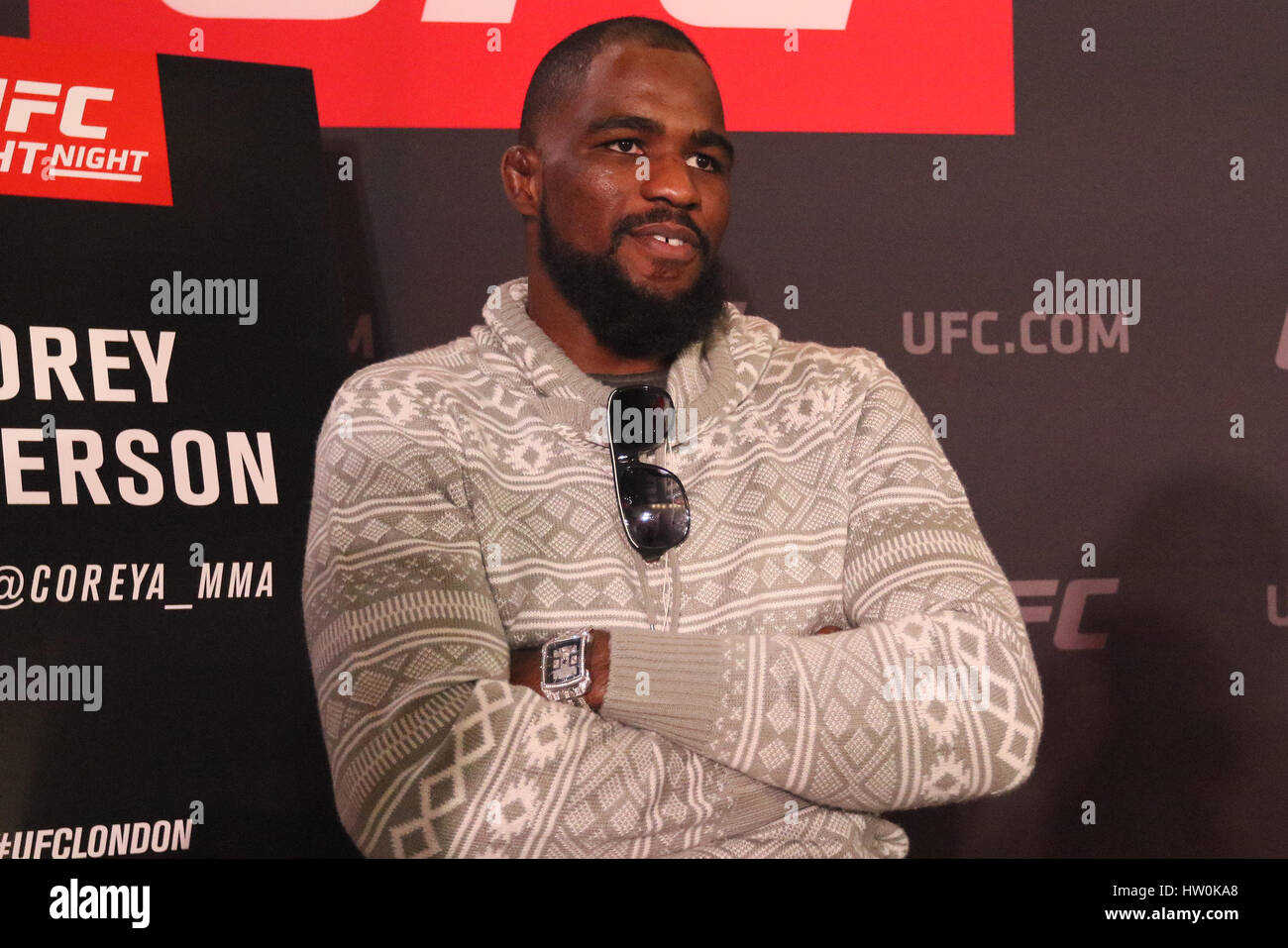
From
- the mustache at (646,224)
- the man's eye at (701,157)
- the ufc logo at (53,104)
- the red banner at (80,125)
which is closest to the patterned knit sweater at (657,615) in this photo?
the mustache at (646,224)

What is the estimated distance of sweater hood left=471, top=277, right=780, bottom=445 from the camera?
211 centimetres

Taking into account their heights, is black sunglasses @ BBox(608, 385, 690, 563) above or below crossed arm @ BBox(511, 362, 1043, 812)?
above

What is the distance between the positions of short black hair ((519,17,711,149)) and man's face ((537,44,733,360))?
0.03 meters

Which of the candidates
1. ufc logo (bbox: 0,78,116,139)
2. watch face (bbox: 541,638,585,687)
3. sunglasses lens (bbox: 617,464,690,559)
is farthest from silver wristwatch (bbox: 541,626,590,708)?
ufc logo (bbox: 0,78,116,139)

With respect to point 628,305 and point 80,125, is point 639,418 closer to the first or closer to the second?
point 628,305

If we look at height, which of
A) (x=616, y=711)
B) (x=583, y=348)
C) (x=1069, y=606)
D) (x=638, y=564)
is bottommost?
(x=616, y=711)

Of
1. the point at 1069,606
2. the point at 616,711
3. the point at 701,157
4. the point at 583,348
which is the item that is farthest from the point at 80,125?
the point at 1069,606

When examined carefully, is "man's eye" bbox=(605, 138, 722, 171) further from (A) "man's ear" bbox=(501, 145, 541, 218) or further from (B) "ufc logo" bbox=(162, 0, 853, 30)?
(B) "ufc logo" bbox=(162, 0, 853, 30)

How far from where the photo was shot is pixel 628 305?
2.23 m

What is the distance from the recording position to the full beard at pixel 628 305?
7.29 ft

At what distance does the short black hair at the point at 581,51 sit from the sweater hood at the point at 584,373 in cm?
40

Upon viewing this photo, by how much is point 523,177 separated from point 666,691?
1205 mm

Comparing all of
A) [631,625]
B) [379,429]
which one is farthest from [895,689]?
[379,429]

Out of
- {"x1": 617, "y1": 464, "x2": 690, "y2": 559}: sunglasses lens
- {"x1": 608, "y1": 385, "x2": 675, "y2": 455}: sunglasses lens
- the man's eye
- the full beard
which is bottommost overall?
{"x1": 617, "y1": 464, "x2": 690, "y2": 559}: sunglasses lens
